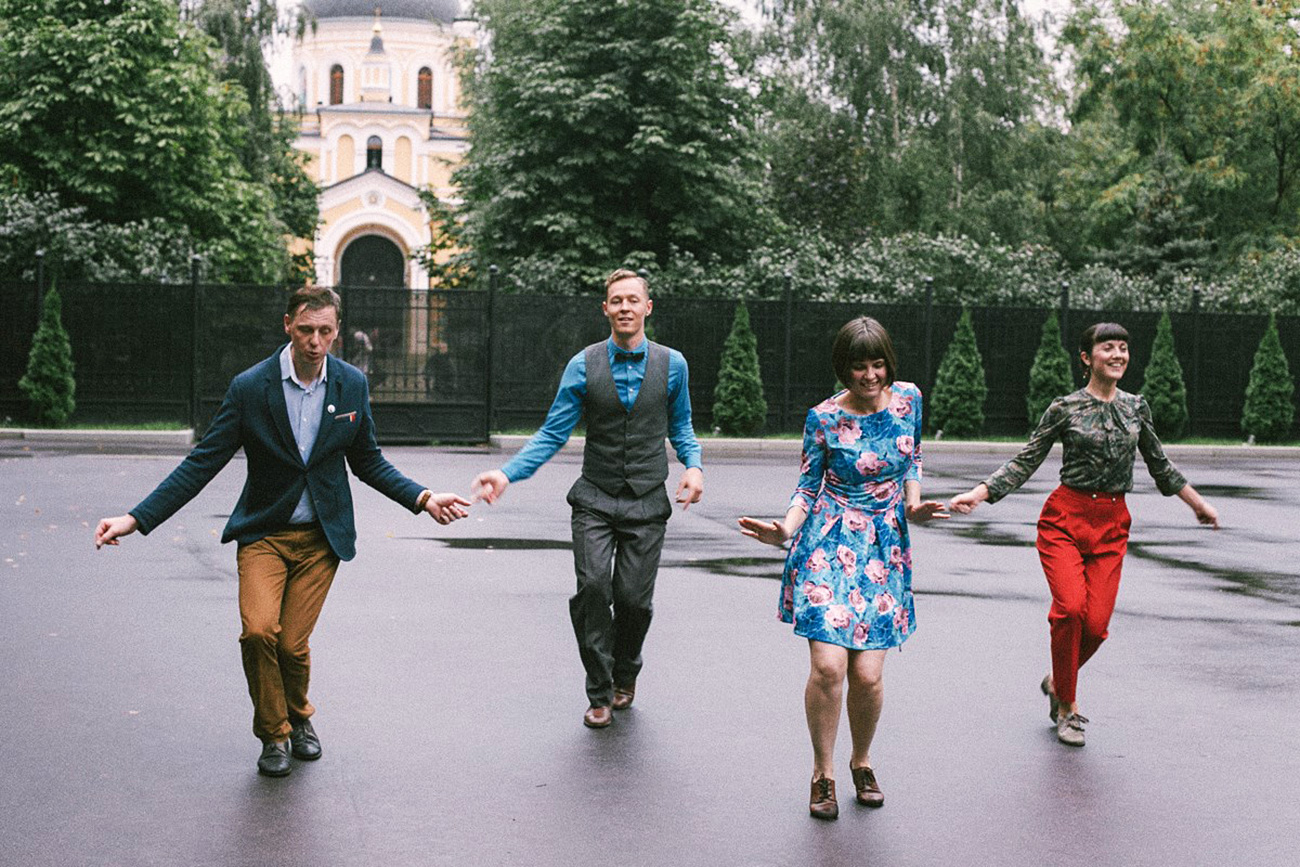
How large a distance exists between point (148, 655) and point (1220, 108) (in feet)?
120

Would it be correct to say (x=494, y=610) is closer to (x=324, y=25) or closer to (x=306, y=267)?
(x=306, y=267)

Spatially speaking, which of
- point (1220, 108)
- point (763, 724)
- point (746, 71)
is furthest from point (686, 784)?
point (1220, 108)

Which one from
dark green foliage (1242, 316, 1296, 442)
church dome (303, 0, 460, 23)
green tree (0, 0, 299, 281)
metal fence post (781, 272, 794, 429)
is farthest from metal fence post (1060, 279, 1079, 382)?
church dome (303, 0, 460, 23)

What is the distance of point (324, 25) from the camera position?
88.1m

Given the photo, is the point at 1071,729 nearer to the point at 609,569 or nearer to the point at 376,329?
the point at 609,569

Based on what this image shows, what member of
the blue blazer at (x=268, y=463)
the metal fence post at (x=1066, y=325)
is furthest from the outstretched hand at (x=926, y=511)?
the metal fence post at (x=1066, y=325)

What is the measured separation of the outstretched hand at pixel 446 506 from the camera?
572 centimetres

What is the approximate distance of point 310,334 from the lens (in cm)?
549

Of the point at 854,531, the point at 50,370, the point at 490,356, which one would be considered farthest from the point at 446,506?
the point at 50,370

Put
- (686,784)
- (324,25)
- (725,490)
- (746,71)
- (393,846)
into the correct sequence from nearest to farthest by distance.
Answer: (393,846) < (686,784) < (725,490) < (746,71) < (324,25)

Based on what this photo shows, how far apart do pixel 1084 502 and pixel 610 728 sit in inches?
82.5

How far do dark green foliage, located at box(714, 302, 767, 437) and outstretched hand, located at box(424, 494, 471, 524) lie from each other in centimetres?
1919

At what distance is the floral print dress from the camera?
508 cm

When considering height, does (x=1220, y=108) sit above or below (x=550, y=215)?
above
